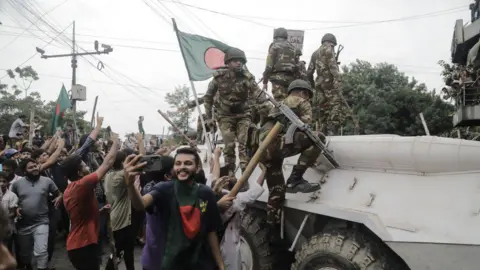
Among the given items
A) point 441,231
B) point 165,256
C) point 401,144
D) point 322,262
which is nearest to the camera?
point 165,256

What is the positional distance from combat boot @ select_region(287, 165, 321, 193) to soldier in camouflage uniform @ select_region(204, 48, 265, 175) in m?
1.23

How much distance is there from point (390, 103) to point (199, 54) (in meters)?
10.7

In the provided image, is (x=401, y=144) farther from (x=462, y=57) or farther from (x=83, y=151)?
(x=462, y=57)

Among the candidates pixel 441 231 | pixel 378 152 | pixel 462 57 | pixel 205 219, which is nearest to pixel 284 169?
pixel 378 152

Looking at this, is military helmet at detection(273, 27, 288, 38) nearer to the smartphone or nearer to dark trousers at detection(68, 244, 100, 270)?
dark trousers at detection(68, 244, 100, 270)

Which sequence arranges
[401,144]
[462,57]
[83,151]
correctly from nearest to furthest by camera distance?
[401,144]
[83,151]
[462,57]

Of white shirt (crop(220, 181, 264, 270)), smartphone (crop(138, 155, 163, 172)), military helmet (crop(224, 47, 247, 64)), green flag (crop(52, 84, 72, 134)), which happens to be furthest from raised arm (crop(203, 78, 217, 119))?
green flag (crop(52, 84, 72, 134))

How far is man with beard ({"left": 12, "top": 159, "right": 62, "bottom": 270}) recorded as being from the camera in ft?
18.7

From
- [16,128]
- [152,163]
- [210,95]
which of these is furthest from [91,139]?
[16,128]

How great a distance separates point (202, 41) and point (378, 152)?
382 centimetres

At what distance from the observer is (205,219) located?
3.10 meters

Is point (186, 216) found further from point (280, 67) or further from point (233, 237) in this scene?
point (280, 67)

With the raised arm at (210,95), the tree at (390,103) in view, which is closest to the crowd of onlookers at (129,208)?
the raised arm at (210,95)

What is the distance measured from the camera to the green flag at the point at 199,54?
23.9 feet
